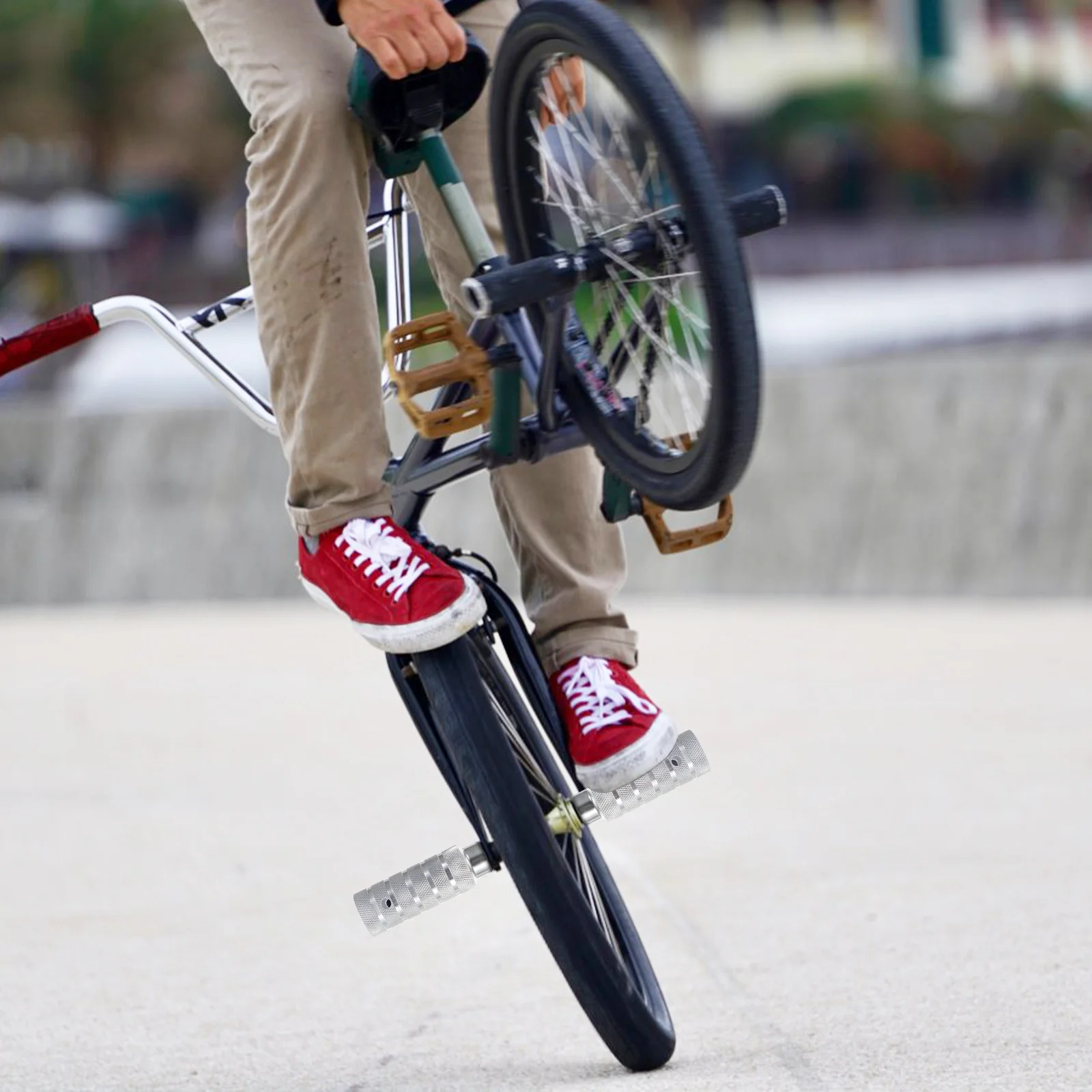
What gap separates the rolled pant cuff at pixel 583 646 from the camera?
353 cm

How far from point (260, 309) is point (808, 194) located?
56.9 meters

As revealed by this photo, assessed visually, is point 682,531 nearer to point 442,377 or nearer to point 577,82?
point 442,377

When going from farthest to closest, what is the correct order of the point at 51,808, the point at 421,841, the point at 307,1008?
the point at 51,808 → the point at 421,841 → the point at 307,1008

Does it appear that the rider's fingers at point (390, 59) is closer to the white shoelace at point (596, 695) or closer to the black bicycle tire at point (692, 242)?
the black bicycle tire at point (692, 242)

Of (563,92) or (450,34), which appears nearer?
(450,34)

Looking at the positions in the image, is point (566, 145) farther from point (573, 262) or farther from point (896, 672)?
point (896, 672)

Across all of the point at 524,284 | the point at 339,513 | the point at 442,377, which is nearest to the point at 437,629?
the point at 339,513

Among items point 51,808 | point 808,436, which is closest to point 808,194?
point 808,436

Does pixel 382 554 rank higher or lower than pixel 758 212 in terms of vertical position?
lower

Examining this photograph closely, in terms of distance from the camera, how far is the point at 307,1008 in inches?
161

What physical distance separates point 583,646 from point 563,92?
0.84 meters

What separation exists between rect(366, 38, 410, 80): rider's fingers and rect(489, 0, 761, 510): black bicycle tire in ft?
0.63

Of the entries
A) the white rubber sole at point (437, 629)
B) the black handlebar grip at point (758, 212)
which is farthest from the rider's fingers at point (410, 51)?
the white rubber sole at point (437, 629)

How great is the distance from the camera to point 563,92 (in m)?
3.26
